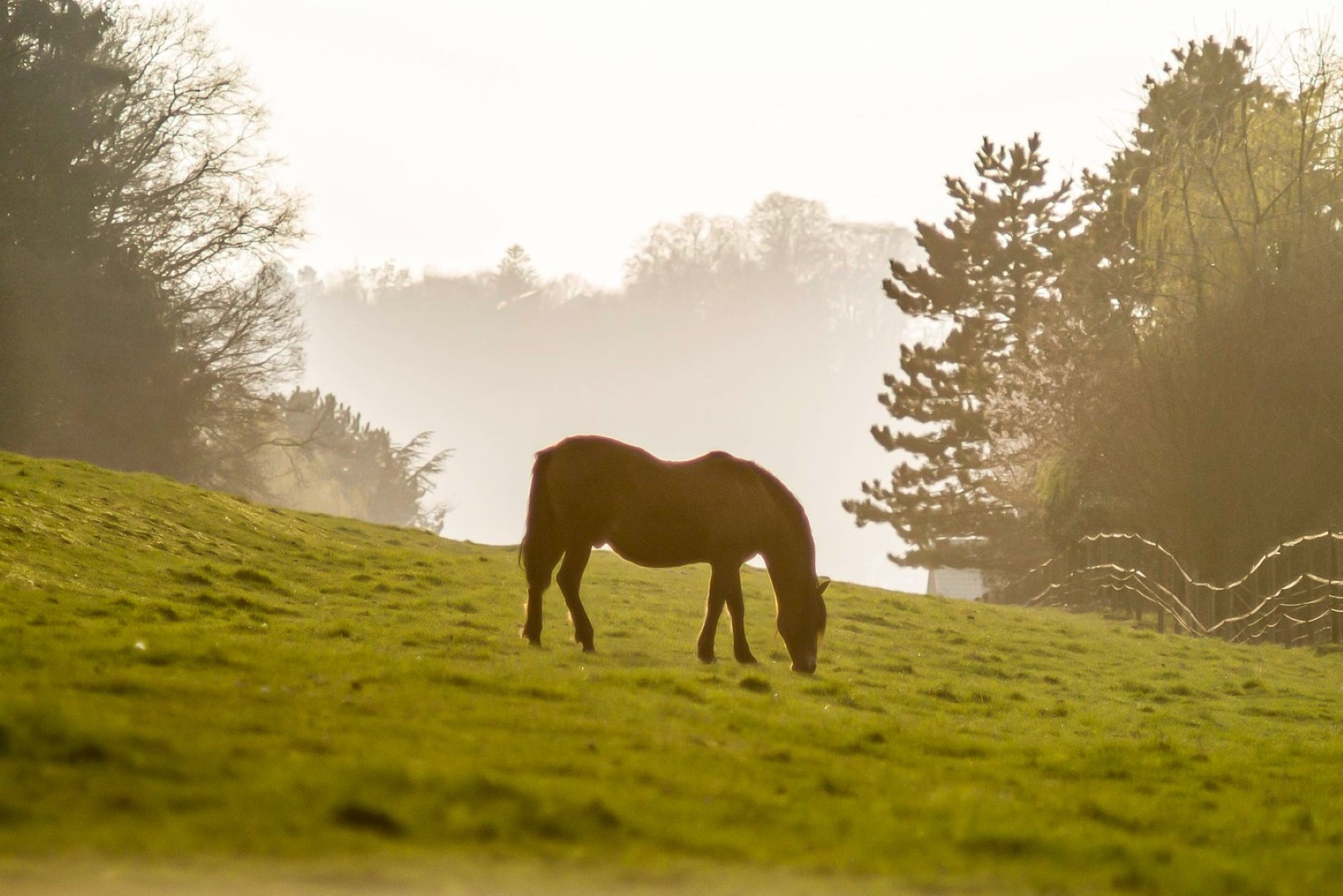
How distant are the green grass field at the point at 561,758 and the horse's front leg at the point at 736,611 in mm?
206

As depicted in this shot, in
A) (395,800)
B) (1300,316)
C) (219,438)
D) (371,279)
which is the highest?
(371,279)

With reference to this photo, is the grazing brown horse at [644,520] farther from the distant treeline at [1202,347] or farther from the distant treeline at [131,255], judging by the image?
the distant treeline at [131,255]

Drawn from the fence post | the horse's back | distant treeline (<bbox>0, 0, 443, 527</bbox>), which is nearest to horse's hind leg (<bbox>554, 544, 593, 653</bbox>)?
the horse's back

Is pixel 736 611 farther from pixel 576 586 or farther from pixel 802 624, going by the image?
pixel 576 586

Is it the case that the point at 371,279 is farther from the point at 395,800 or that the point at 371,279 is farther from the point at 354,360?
the point at 395,800

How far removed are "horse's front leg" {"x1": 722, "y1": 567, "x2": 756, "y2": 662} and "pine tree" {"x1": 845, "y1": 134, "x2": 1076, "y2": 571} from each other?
3449 centimetres

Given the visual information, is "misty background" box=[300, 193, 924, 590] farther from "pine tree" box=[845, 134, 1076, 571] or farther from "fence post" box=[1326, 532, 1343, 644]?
"fence post" box=[1326, 532, 1343, 644]

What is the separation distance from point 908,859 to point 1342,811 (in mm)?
3502

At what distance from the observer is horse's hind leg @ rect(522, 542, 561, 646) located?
1213 cm

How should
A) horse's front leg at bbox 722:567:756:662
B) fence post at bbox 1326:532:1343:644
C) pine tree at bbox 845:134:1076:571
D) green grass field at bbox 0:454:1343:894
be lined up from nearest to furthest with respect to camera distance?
1. green grass field at bbox 0:454:1343:894
2. horse's front leg at bbox 722:567:756:662
3. fence post at bbox 1326:532:1343:644
4. pine tree at bbox 845:134:1076:571

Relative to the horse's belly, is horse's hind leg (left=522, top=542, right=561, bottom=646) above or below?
below

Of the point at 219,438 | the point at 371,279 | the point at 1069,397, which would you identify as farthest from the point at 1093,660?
the point at 371,279

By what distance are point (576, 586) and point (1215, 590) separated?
1767 centimetres

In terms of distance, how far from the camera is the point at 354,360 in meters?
126
